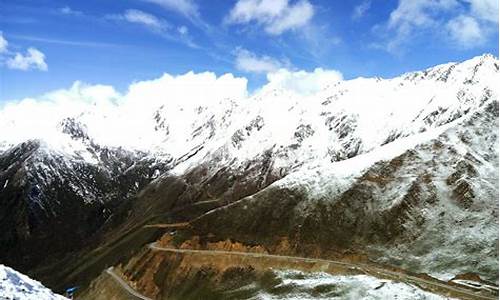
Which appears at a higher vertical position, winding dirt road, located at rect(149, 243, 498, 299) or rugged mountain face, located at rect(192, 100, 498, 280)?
rugged mountain face, located at rect(192, 100, 498, 280)

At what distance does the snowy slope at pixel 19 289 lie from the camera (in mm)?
44872

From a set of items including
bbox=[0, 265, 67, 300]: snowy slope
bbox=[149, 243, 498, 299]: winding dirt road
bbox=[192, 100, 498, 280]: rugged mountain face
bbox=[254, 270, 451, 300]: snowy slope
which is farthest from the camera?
bbox=[192, 100, 498, 280]: rugged mountain face

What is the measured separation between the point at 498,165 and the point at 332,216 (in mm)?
50495

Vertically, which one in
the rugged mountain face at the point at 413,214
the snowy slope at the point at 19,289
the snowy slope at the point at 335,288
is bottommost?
the snowy slope at the point at 335,288

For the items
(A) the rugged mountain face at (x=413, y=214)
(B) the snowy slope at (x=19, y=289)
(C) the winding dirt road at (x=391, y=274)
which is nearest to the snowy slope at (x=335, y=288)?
(C) the winding dirt road at (x=391, y=274)

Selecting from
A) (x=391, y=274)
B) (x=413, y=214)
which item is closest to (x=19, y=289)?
(x=391, y=274)

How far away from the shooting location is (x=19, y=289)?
46.1 metres

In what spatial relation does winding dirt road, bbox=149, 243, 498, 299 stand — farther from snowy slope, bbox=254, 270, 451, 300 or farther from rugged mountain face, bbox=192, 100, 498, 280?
snowy slope, bbox=254, 270, 451, 300

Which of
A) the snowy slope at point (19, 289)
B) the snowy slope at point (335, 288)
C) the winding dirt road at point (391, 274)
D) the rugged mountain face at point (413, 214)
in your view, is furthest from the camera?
the rugged mountain face at point (413, 214)

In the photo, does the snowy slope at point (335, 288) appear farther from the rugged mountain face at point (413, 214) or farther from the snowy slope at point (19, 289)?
the snowy slope at point (19, 289)

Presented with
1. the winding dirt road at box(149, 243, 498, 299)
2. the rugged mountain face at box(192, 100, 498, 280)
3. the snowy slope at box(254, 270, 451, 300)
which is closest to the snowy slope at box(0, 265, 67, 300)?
the snowy slope at box(254, 270, 451, 300)

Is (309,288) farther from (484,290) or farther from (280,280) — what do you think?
(484,290)

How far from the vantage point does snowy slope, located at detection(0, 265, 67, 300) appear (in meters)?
44.9

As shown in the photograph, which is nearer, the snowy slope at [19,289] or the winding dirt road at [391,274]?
the snowy slope at [19,289]
